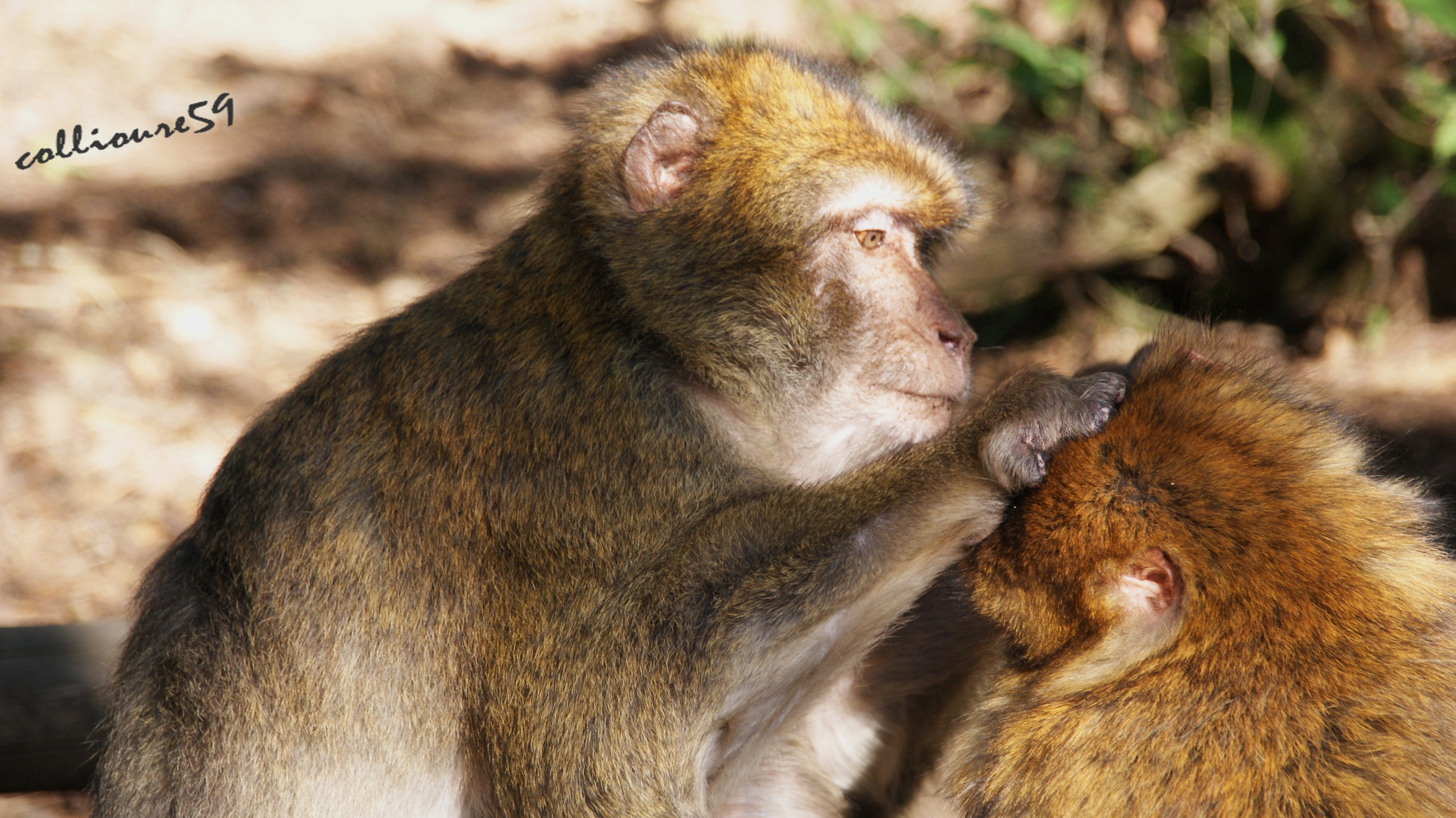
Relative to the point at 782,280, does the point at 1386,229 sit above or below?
below

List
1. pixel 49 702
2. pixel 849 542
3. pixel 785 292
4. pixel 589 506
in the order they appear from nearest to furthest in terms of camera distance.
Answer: pixel 849 542
pixel 589 506
pixel 785 292
pixel 49 702

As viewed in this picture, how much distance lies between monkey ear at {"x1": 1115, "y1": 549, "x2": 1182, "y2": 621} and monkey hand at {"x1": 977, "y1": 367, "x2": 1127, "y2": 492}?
0.62ft

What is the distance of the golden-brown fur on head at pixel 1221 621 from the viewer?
1.69m

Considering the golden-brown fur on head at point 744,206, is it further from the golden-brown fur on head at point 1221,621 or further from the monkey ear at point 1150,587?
the monkey ear at point 1150,587

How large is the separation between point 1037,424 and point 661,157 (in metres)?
0.93

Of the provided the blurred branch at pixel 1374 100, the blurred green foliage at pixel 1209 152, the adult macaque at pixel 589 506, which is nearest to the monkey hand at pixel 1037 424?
the adult macaque at pixel 589 506

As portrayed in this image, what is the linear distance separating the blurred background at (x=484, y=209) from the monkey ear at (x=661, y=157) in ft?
6.08

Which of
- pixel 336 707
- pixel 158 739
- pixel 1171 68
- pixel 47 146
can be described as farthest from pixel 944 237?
pixel 47 146

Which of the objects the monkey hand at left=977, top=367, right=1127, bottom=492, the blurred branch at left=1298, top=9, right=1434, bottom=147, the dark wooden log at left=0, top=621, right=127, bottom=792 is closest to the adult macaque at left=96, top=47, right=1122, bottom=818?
the monkey hand at left=977, top=367, right=1127, bottom=492

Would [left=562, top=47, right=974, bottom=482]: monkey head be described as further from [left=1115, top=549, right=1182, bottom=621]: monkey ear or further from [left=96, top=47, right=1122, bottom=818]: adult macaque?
[left=1115, top=549, right=1182, bottom=621]: monkey ear

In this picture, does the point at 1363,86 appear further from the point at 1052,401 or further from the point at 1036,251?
the point at 1052,401

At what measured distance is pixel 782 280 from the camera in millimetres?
2273

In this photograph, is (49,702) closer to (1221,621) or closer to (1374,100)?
(1221,621)

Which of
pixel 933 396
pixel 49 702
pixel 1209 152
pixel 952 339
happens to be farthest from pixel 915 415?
pixel 1209 152
